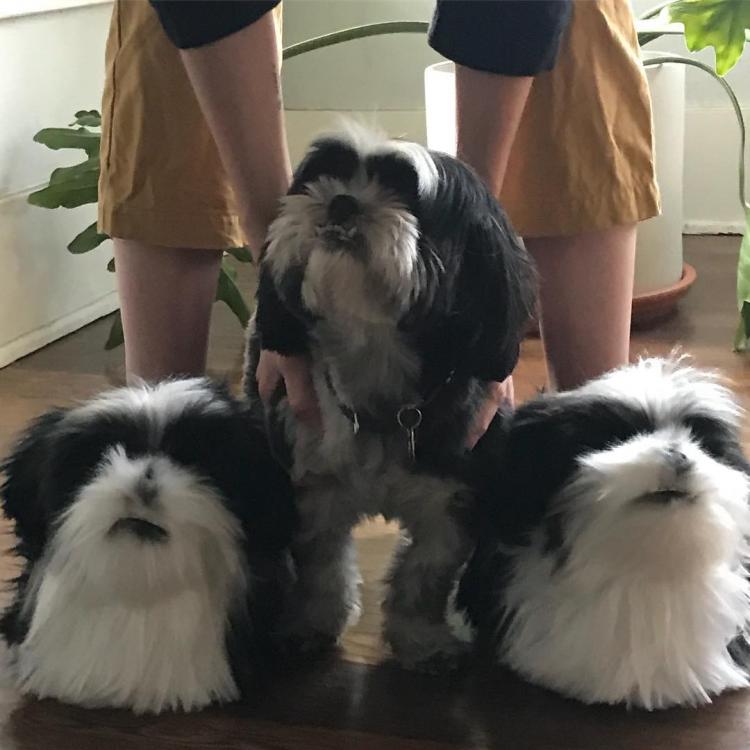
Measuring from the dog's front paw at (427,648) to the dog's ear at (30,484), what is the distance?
1.28ft

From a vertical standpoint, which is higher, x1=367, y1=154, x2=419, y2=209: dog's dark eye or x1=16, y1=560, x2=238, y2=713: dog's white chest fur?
x1=367, y1=154, x2=419, y2=209: dog's dark eye

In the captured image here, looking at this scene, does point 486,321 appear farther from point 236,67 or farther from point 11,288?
point 11,288

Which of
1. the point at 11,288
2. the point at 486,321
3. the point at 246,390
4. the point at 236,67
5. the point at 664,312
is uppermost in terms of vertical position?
the point at 236,67

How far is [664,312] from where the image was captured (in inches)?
97.7

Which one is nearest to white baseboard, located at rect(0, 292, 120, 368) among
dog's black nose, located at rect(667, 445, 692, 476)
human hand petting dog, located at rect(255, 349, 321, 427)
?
human hand petting dog, located at rect(255, 349, 321, 427)

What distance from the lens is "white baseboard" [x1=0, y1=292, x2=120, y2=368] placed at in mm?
2295

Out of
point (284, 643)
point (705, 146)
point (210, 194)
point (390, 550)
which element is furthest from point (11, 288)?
point (705, 146)

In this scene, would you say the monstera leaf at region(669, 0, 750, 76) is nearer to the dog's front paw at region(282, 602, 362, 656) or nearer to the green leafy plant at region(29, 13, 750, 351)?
the green leafy plant at region(29, 13, 750, 351)

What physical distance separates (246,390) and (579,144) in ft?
1.82

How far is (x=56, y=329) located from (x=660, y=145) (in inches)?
52.3

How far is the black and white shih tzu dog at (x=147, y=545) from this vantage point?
107 centimetres

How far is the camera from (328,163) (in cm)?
106

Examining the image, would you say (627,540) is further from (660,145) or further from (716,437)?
(660,145)

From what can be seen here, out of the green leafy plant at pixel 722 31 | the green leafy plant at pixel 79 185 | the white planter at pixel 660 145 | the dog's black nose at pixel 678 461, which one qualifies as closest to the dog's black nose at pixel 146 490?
the dog's black nose at pixel 678 461
